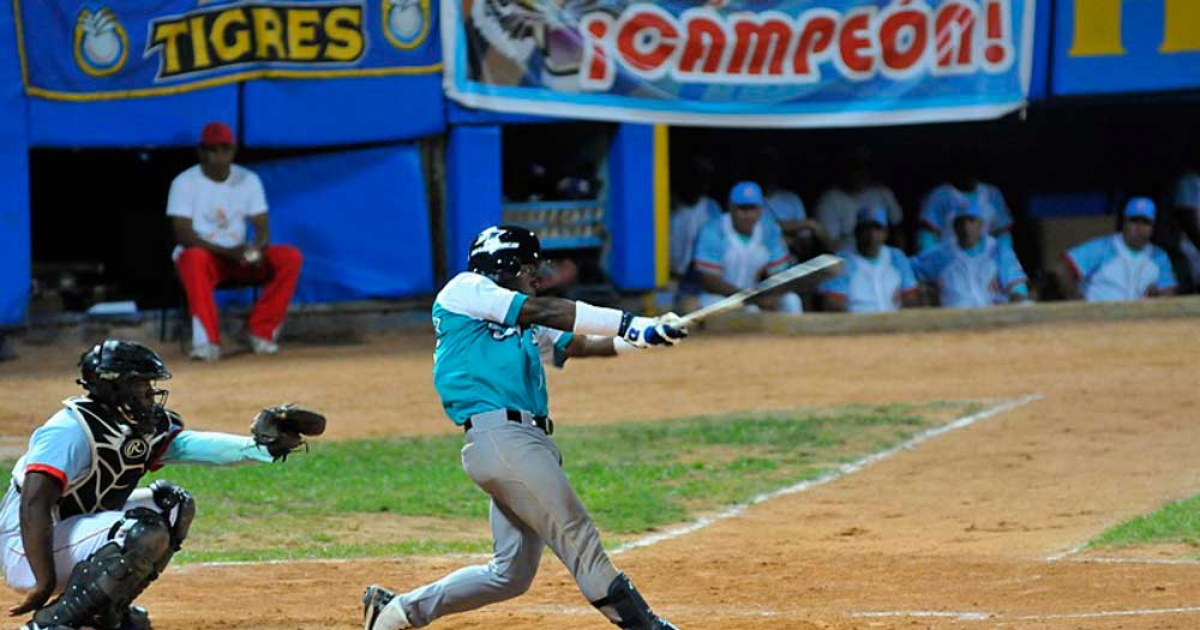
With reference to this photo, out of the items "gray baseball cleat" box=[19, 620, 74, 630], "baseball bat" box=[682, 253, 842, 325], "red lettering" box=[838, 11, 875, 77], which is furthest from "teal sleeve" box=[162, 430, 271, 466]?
"red lettering" box=[838, 11, 875, 77]

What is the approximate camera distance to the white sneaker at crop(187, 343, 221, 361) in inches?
594

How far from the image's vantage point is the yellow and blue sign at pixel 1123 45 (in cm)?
1762

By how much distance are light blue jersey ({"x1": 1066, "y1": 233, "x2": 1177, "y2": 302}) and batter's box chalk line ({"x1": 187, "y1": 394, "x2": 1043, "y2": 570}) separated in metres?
4.21

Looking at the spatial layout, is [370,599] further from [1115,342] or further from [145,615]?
[1115,342]

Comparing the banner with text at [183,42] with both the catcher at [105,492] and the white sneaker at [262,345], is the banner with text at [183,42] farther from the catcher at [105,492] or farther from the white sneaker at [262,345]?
the catcher at [105,492]

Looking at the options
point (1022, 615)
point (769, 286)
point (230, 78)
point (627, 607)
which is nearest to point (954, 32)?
point (230, 78)

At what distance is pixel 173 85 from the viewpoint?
51.9ft

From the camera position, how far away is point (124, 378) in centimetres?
688

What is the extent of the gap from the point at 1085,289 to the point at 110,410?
12.2 metres

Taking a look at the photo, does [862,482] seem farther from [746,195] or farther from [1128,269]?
[1128,269]

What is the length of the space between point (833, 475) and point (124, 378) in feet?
18.1

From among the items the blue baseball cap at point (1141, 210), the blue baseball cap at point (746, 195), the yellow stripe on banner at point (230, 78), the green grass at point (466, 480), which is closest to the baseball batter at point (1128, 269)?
the blue baseball cap at point (1141, 210)

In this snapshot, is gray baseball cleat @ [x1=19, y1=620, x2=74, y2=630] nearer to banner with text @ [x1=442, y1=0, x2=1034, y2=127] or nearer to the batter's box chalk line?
the batter's box chalk line

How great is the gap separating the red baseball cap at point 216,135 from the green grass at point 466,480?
3528 millimetres
